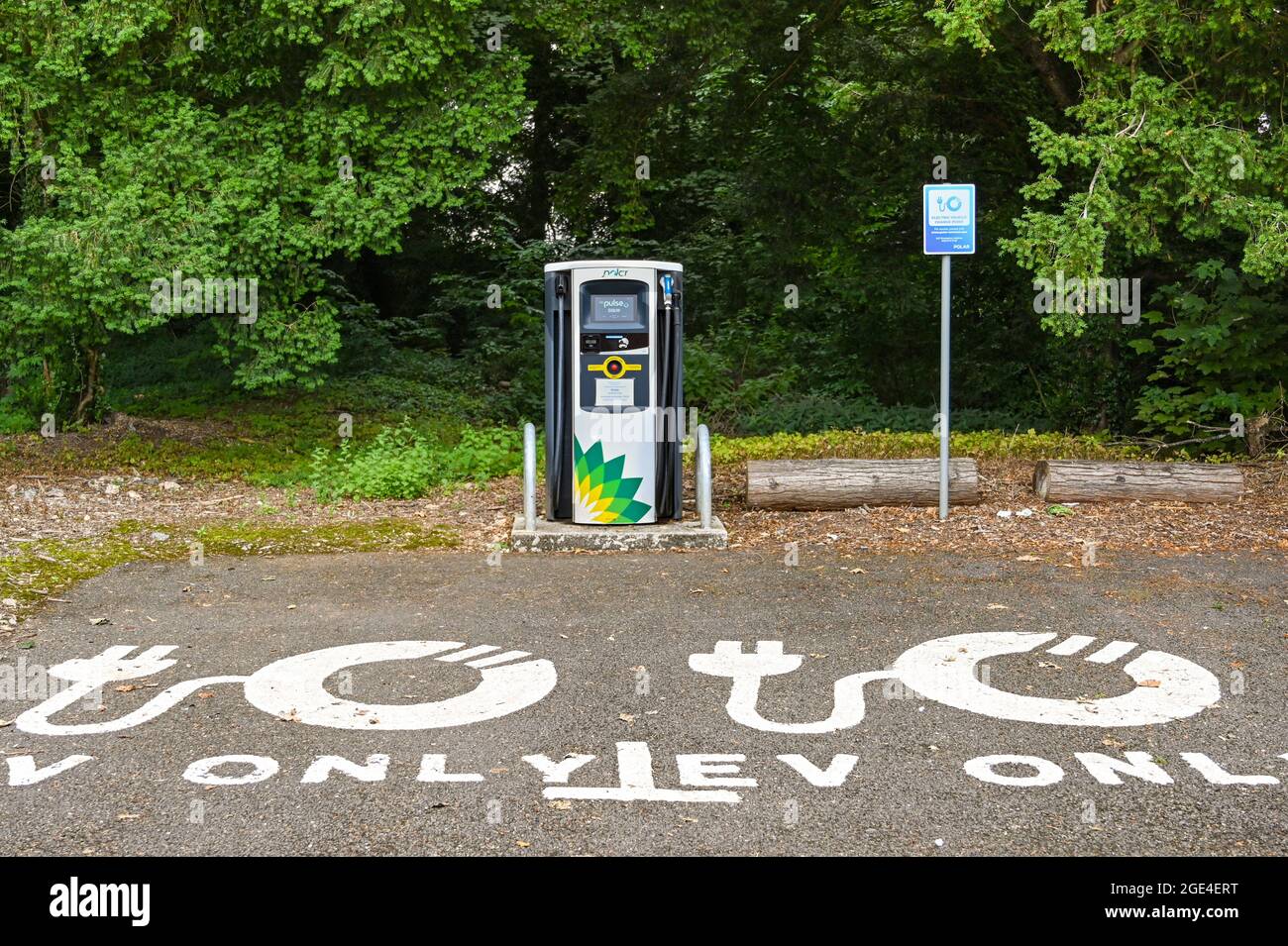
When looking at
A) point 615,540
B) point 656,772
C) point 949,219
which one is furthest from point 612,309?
point 656,772

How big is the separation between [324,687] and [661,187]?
12.9 metres

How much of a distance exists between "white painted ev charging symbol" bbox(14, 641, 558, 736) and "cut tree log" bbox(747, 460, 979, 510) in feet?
14.4

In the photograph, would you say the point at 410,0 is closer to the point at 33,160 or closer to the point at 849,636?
the point at 33,160

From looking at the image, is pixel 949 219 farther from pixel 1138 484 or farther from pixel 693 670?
pixel 693 670

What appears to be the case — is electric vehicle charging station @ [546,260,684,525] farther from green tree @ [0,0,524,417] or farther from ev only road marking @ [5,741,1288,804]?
ev only road marking @ [5,741,1288,804]

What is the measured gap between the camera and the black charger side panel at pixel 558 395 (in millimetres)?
9406

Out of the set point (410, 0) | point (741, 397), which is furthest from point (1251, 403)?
point (410, 0)

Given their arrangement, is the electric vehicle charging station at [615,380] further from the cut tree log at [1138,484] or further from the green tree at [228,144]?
the green tree at [228,144]

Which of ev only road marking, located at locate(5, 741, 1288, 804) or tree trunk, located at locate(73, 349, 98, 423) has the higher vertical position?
tree trunk, located at locate(73, 349, 98, 423)

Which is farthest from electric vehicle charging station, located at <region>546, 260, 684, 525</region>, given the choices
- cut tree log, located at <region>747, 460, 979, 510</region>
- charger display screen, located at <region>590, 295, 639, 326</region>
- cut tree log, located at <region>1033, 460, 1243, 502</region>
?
cut tree log, located at <region>1033, 460, 1243, 502</region>

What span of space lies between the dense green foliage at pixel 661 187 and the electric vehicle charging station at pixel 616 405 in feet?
8.82

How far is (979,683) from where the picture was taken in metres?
5.85

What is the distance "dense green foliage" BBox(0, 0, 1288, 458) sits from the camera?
36.4ft

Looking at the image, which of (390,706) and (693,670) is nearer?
(390,706)
